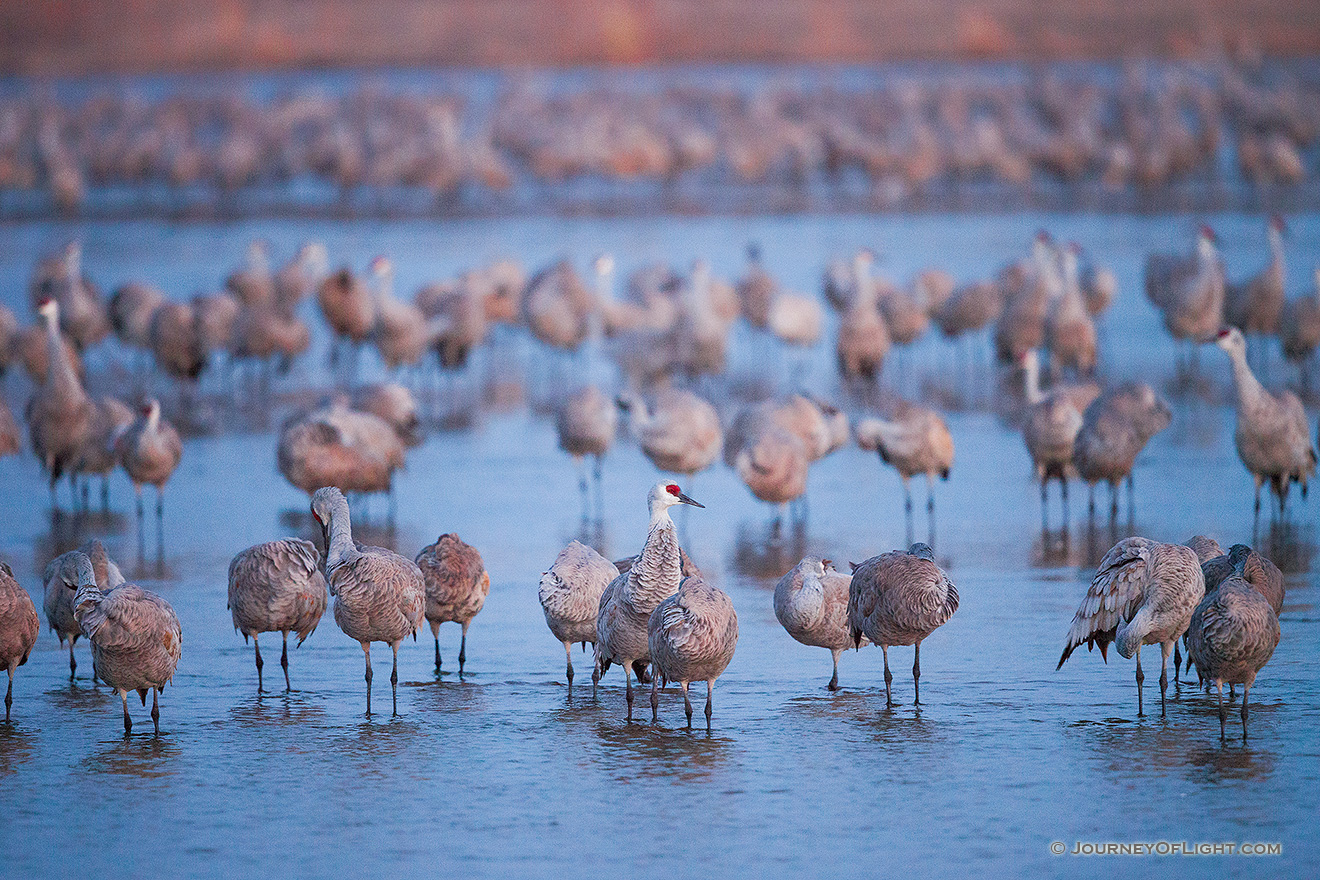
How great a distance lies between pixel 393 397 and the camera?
48.8 ft

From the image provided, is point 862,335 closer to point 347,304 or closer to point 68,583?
point 347,304

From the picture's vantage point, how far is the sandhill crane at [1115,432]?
488 inches

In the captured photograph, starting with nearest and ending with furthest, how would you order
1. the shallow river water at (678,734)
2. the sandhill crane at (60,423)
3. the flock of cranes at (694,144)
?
the shallow river water at (678,734), the sandhill crane at (60,423), the flock of cranes at (694,144)

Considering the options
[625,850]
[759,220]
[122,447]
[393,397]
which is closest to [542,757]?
[625,850]

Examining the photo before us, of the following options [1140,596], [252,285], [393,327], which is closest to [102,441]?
[393,327]

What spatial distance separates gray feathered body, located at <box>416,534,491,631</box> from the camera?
30.3 ft

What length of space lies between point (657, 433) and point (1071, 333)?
5.78 metres

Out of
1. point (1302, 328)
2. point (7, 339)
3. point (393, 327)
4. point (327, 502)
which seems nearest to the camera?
point (327, 502)

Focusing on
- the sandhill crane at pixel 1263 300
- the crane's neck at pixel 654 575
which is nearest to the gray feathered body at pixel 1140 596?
the crane's neck at pixel 654 575

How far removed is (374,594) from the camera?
8.59 meters

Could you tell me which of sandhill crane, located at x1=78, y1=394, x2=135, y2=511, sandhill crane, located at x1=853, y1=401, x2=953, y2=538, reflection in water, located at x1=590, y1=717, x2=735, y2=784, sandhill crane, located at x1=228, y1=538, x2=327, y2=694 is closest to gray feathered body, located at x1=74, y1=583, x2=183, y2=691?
sandhill crane, located at x1=228, y1=538, x2=327, y2=694

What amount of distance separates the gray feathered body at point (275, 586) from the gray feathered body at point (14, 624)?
0.98 m

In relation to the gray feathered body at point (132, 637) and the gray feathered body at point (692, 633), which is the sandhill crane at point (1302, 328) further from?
the gray feathered body at point (132, 637)

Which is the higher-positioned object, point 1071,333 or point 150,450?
point 1071,333
